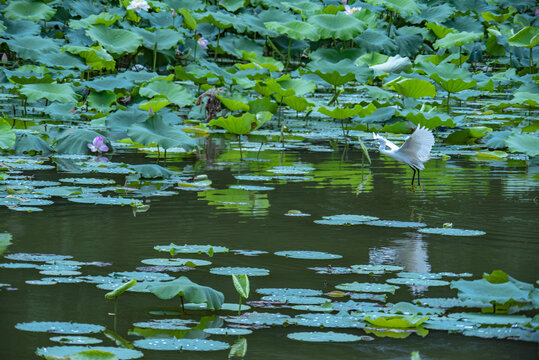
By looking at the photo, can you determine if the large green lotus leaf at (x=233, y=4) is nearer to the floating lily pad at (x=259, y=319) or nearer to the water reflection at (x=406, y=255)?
the water reflection at (x=406, y=255)

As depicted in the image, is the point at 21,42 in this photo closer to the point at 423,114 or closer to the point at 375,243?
the point at 423,114

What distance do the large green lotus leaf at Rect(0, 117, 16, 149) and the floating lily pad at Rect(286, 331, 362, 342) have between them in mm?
3440

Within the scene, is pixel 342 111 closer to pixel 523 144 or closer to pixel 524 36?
pixel 523 144

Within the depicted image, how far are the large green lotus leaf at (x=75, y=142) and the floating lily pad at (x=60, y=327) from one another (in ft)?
12.8

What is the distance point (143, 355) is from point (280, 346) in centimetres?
39

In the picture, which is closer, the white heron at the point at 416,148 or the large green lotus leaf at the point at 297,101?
the white heron at the point at 416,148

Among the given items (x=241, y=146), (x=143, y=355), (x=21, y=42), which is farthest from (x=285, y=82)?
(x=143, y=355)

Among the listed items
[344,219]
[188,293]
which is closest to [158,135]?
[344,219]

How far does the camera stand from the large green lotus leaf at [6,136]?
5.83 m

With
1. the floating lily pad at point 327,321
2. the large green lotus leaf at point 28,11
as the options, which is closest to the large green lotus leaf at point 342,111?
the floating lily pad at point 327,321

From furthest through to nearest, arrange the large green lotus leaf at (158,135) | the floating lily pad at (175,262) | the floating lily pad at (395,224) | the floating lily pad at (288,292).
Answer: the large green lotus leaf at (158,135)
the floating lily pad at (395,224)
the floating lily pad at (175,262)
the floating lily pad at (288,292)

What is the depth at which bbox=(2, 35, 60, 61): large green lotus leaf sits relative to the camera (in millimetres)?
10438

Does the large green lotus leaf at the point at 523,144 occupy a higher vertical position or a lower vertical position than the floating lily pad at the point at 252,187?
higher

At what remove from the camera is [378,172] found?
6488mm
